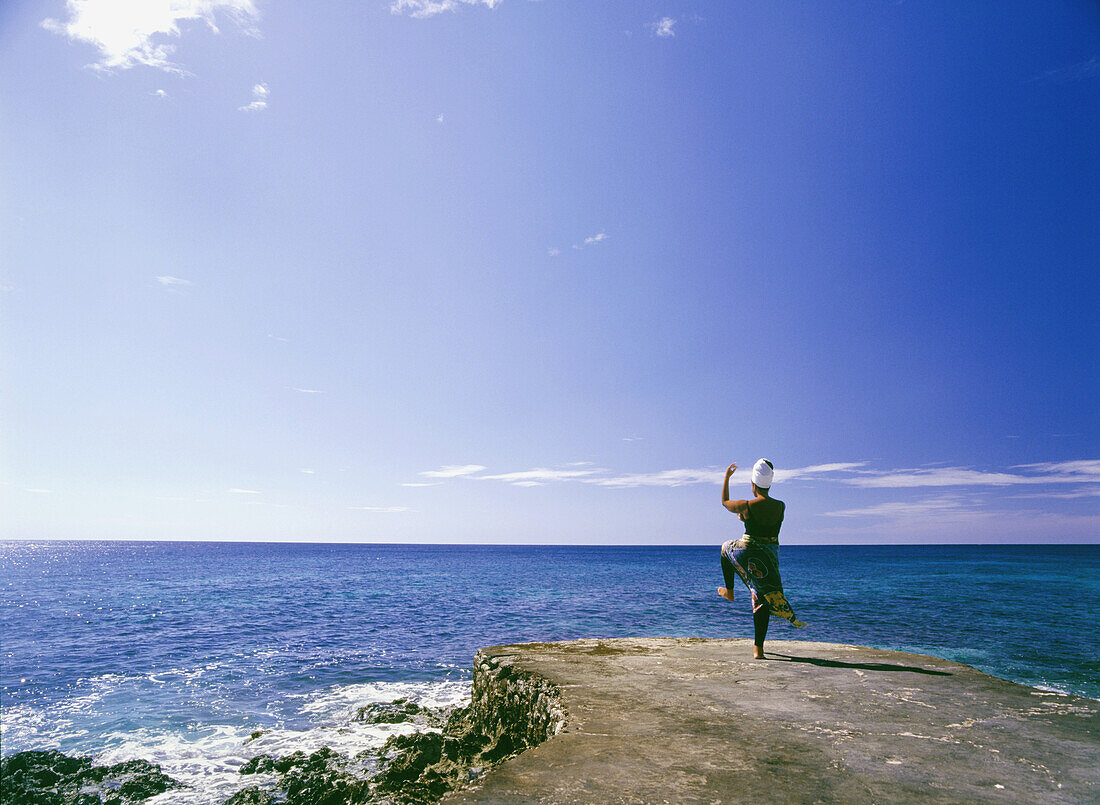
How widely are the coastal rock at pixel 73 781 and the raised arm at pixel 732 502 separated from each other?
9.43 metres

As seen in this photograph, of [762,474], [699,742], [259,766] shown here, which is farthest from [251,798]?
[762,474]

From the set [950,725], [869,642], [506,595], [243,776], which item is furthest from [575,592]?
[950,725]

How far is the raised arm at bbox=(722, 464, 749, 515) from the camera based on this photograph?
23.0ft

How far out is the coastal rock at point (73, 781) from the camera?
7.78 metres

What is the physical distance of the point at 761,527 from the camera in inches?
273

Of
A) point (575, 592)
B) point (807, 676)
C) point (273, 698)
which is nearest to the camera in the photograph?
point (807, 676)

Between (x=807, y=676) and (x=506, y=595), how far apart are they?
105ft

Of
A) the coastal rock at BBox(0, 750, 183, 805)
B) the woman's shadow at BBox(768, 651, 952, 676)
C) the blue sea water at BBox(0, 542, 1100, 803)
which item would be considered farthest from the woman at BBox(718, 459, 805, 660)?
the coastal rock at BBox(0, 750, 183, 805)

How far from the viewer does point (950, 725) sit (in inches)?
178

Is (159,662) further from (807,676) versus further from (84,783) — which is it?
(807,676)

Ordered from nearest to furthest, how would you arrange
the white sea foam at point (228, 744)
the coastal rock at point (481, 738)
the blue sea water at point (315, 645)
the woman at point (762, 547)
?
the coastal rock at point (481, 738) → the woman at point (762, 547) → the white sea foam at point (228, 744) → the blue sea water at point (315, 645)

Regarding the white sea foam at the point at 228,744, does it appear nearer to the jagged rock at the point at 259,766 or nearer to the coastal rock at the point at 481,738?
the jagged rock at the point at 259,766

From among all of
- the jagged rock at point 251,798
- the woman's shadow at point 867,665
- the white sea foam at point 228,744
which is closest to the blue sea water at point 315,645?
the white sea foam at point 228,744

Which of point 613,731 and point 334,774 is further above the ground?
point 613,731
